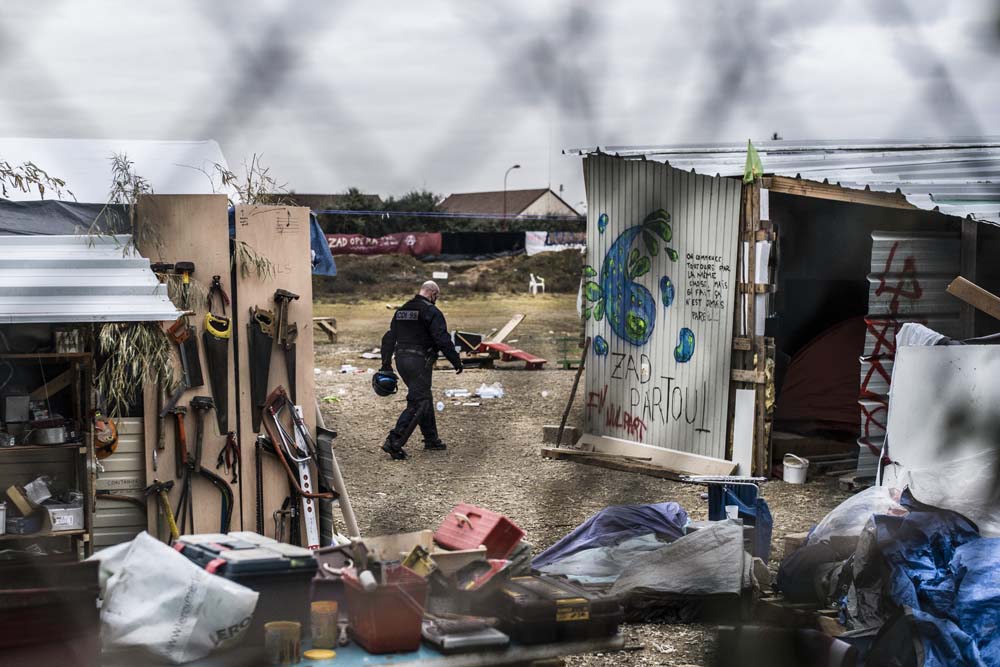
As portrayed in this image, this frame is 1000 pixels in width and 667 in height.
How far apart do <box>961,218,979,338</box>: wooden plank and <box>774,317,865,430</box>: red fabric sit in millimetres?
1346

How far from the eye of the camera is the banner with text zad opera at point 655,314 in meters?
7.63

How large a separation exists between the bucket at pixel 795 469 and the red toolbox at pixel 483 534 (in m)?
4.73

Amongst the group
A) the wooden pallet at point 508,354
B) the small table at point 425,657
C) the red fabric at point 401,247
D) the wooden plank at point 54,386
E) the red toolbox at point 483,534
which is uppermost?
the red fabric at point 401,247

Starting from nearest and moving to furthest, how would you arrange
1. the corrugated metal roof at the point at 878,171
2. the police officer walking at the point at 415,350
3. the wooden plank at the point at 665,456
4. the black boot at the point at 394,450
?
the corrugated metal roof at the point at 878,171
the wooden plank at the point at 665,456
the police officer walking at the point at 415,350
the black boot at the point at 394,450

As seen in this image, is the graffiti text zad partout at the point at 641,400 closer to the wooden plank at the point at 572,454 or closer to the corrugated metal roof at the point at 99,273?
the wooden plank at the point at 572,454

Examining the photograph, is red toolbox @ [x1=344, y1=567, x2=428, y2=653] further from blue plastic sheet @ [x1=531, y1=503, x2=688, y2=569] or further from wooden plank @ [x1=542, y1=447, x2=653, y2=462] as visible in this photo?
wooden plank @ [x1=542, y1=447, x2=653, y2=462]

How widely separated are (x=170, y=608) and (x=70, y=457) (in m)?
2.66

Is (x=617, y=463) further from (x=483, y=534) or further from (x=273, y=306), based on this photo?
(x=483, y=534)

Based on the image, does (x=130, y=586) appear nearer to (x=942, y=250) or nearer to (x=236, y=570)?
(x=236, y=570)

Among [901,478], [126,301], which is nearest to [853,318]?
[901,478]

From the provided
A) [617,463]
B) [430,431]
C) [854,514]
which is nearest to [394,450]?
[430,431]

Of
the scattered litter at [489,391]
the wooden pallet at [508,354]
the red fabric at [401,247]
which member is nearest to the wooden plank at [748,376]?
the scattered litter at [489,391]

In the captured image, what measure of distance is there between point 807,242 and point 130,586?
19.5ft

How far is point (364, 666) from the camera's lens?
107 inches
